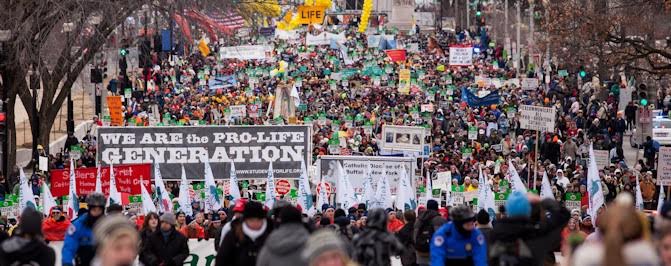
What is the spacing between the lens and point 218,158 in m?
28.5

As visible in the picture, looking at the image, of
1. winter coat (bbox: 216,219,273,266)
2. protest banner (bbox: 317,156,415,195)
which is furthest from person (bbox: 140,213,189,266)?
protest banner (bbox: 317,156,415,195)

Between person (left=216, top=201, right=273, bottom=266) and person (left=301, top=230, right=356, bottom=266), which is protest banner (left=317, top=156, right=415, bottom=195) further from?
person (left=301, top=230, right=356, bottom=266)

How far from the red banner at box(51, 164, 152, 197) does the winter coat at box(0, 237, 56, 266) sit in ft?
45.3

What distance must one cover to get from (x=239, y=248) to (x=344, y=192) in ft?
44.3

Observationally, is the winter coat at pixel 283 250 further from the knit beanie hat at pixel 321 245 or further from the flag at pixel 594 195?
the flag at pixel 594 195

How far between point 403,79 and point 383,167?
2804 cm

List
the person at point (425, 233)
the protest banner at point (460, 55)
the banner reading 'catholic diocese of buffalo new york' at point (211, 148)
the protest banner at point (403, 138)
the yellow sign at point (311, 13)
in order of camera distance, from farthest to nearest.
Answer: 1. the yellow sign at point (311, 13)
2. the protest banner at point (460, 55)
3. the protest banner at point (403, 138)
4. the banner reading 'catholic diocese of buffalo new york' at point (211, 148)
5. the person at point (425, 233)

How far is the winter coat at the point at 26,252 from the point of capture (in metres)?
11.3

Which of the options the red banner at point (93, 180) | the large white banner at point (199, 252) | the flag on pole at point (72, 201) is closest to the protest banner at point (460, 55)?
the red banner at point (93, 180)

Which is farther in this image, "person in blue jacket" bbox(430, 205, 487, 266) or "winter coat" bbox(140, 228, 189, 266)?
"winter coat" bbox(140, 228, 189, 266)

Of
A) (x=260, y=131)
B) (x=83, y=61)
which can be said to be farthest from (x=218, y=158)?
(x=83, y=61)

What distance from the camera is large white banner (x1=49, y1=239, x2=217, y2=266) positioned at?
18031mm

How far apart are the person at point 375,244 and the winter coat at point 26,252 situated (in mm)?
2367

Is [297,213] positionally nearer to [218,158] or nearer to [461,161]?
[218,158]
